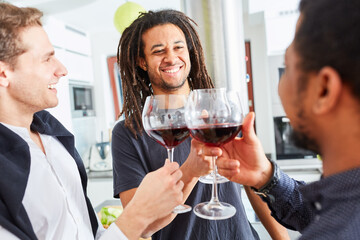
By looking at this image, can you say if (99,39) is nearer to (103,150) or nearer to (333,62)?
(103,150)

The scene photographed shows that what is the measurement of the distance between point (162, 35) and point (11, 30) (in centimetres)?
56

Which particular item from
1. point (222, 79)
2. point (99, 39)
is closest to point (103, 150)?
point (99, 39)

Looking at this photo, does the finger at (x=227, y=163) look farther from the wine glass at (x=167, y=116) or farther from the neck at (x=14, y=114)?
the neck at (x=14, y=114)

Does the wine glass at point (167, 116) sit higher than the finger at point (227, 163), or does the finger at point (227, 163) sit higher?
the wine glass at point (167, 116)

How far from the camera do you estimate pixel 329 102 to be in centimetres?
54

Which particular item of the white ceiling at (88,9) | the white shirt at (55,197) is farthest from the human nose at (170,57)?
the white ceiling at (88,9)

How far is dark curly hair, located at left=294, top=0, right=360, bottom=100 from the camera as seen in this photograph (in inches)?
20.1

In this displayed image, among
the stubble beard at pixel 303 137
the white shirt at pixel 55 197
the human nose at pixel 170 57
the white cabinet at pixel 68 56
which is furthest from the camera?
the white cabinet at pixel 68 56

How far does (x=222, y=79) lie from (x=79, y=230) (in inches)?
46.5

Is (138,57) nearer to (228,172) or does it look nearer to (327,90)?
(228,172)

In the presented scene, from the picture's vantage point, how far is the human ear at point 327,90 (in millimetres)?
526

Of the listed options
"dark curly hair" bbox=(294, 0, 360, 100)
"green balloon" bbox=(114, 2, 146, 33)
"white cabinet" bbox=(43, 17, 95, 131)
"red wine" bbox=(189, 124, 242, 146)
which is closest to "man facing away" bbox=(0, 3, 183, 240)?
"red wine" bbox=(189, 124, 242, 146)

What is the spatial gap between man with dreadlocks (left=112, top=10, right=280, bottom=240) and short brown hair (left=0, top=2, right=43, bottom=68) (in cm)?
45

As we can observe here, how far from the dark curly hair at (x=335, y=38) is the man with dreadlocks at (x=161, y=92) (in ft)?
1.57
